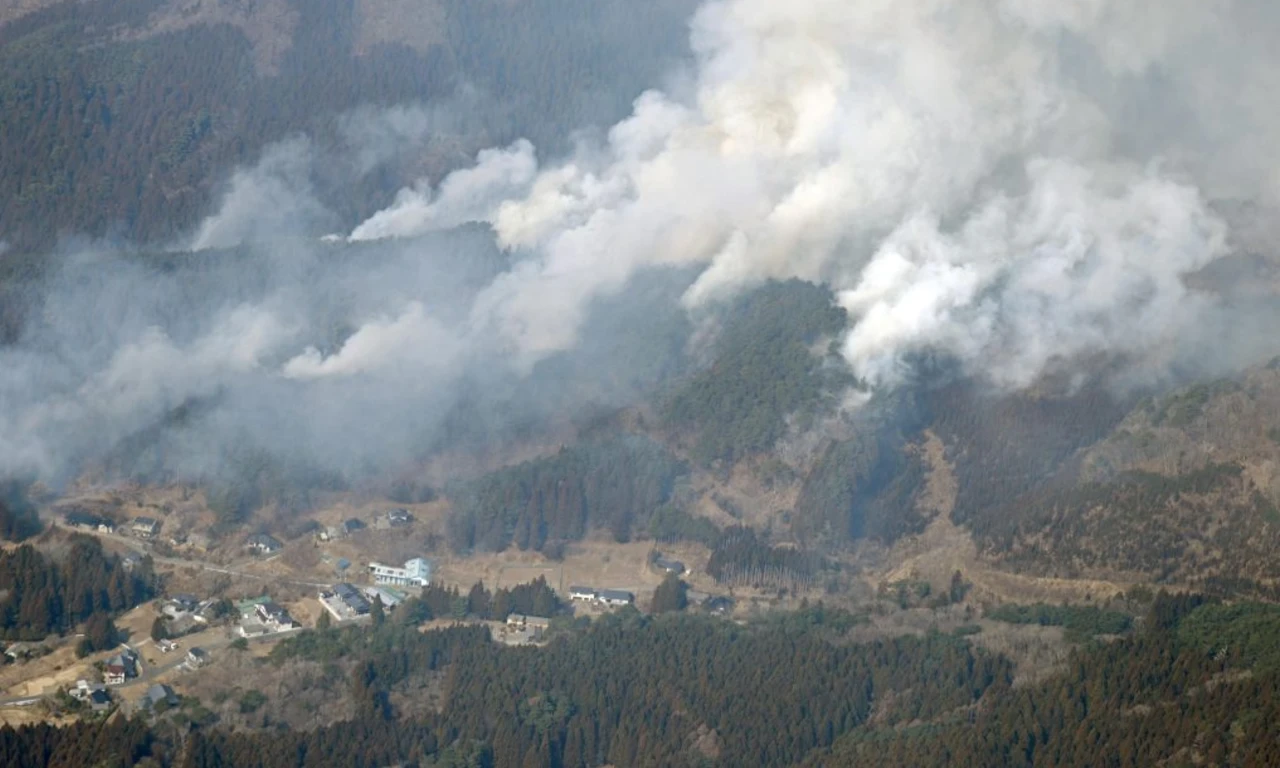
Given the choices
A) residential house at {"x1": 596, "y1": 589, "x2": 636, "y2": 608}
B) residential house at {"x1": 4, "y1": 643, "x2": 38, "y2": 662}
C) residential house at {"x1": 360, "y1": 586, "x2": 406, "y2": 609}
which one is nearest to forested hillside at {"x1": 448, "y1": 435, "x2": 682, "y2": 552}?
residential house at {"x1": 360, "y1": 586, "x2": 406, "y2": 609}

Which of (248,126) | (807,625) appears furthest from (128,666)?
(248,126)

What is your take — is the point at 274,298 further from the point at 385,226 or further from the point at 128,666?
the point at 128,666

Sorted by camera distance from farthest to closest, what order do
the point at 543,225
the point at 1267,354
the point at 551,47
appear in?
the point at 551,47 < the point at 543,225 < the point at 1267,354

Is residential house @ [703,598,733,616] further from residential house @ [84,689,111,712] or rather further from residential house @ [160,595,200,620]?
residential house @ [84,689,111,712]

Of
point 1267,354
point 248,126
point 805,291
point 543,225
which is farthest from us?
point 248,126

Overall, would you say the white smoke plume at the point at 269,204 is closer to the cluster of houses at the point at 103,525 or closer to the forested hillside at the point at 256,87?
the forested hillside at the point at 256,87

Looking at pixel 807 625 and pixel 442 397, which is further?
pixel 442 397
